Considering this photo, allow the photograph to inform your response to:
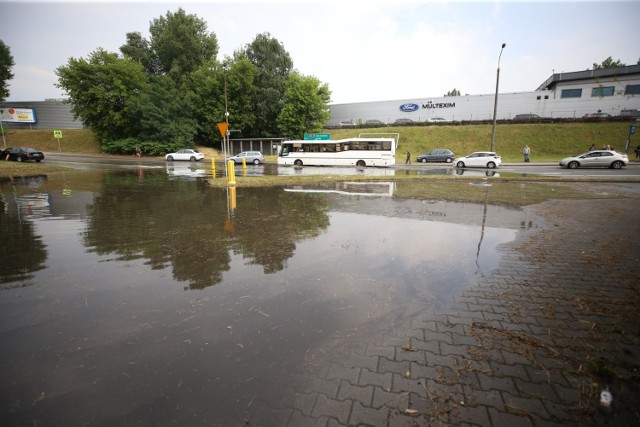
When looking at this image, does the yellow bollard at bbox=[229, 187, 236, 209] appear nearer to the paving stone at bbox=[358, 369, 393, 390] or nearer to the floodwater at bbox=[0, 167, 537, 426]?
the floodwater at bbox=[0, 167, 537, 426]

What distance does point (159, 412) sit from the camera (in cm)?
246

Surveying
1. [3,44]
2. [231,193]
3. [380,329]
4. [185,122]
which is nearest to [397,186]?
[231,193]

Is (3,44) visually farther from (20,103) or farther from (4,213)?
(4,213)

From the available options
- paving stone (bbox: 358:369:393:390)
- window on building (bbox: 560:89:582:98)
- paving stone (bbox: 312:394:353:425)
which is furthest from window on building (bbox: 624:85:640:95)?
paving stone (bbox: 312:394:353:425)

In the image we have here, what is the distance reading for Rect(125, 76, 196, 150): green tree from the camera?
139 feet

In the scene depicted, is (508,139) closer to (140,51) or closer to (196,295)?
(196,295)

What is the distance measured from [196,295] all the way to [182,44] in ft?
208

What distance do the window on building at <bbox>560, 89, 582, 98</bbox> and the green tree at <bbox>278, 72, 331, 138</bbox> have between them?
38183mm

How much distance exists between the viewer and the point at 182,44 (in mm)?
54344

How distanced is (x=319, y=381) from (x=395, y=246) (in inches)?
162

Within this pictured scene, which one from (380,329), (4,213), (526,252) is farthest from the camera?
(4,213)

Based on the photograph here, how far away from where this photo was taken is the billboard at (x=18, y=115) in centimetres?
6049

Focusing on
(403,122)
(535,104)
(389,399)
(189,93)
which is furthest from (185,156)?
(535,104)

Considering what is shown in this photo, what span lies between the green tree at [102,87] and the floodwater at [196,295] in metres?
42.9
